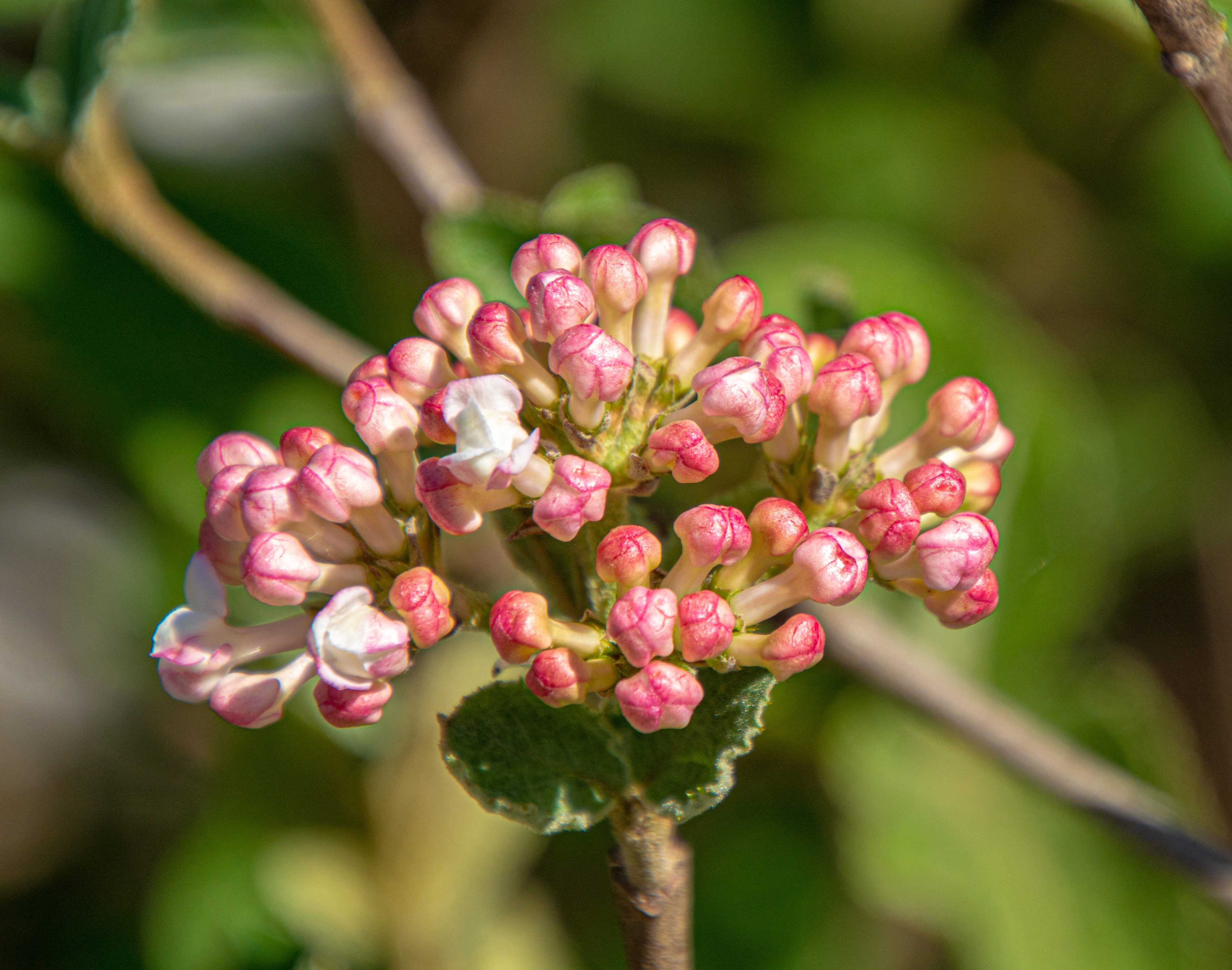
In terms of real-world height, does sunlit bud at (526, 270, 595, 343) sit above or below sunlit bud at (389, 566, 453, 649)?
above

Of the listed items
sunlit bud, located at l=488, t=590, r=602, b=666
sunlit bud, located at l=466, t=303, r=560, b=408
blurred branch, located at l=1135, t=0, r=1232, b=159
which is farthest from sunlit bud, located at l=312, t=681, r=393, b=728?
blurred branch, located at l=1135, t=0, r=1232, b=159

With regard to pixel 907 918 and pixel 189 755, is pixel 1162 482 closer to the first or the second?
pixel 907 918

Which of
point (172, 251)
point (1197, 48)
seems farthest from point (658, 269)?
point (172, 251)

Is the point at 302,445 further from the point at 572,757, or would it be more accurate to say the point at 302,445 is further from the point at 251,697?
the point at 572,757

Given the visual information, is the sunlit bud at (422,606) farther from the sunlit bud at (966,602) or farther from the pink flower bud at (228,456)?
the sunlit bud at (966,602)

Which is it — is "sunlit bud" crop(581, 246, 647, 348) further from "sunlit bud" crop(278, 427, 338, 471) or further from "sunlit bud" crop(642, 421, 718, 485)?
"sunlit bud" crop(278, 427, 338, 471)

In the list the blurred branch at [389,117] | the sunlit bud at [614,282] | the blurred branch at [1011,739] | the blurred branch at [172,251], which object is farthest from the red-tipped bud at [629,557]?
the blurred branch at [389,117]

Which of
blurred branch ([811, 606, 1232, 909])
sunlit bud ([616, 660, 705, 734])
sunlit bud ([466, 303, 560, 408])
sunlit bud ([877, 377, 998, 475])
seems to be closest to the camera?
sunlit bud ([616, 660, 705, 734])
